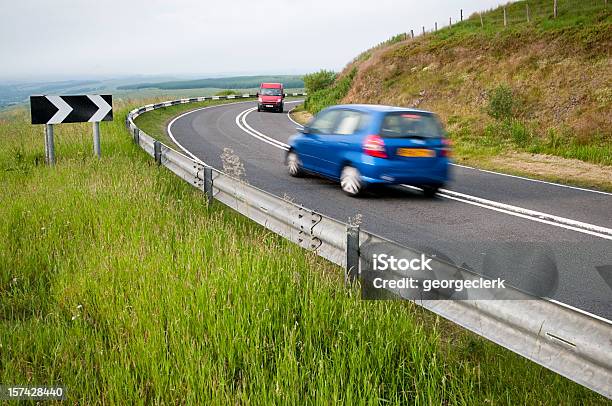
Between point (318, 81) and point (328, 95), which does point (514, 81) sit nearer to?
point (328, 95)

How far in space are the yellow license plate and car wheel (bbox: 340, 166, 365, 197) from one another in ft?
2.98

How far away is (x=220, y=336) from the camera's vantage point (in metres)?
3.39

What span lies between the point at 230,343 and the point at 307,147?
8658mm

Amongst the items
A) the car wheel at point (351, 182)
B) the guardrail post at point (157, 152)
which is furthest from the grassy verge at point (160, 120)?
the car wheel at point (351, 182)

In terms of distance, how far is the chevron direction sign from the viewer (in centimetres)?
1016

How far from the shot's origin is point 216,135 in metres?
22.1

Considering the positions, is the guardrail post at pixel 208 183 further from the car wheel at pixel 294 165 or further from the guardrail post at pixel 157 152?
the car wheel at pixel 294 165

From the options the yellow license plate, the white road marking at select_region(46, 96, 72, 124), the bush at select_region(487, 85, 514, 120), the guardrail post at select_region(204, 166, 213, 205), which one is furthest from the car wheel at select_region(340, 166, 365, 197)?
the bush at select_region(487, 85, 514, 120)

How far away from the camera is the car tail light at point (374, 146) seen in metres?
9.77

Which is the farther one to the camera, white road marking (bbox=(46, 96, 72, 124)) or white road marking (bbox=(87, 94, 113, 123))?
white road marking (bbox=(87, 94, 113, 123))

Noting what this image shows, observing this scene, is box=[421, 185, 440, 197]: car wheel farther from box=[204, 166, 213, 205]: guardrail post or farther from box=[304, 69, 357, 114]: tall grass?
box=[304, 69, 357, 114]: tall grass

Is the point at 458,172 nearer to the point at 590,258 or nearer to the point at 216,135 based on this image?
the point at 590,258

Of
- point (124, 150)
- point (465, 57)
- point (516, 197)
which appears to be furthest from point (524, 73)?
point (124, 150)

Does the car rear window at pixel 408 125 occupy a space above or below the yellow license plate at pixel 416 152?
above
